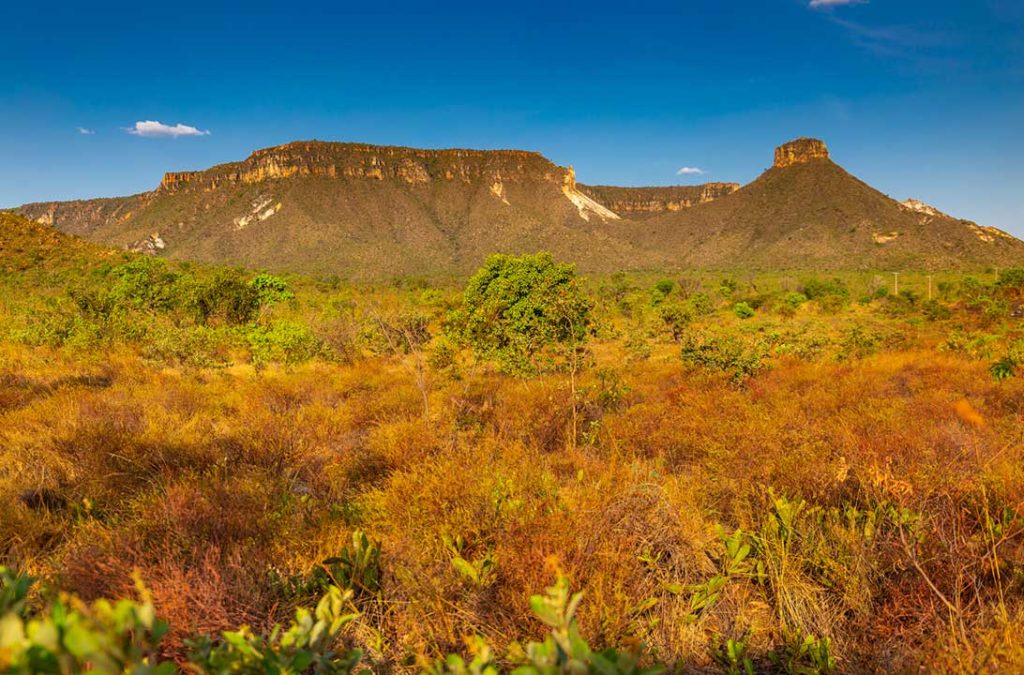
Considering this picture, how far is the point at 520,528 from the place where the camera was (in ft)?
9.61

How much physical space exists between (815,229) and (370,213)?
3330 inches

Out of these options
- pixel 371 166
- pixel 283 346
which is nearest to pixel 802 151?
pixel 371 166

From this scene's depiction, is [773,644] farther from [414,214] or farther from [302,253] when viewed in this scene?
[414,214]

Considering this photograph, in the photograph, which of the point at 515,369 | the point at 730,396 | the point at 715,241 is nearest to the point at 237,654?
the point at 730,396

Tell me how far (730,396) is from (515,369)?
534 cm

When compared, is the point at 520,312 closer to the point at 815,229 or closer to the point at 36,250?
the point at 36,250

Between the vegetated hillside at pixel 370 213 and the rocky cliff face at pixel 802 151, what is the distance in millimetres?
40512

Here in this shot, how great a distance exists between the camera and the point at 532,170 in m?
127

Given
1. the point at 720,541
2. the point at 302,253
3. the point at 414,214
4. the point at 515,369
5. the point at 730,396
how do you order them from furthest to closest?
1. the point at 414,214
2. the point at 302,253
3. the point at 515,369
4. the point at 730,396
5. the point at 720,541

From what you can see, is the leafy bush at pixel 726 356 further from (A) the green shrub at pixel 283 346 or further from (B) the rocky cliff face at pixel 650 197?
(B) the rocky cliff face at pixel 650 197

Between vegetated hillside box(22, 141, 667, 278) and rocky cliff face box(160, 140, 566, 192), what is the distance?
0.26 m

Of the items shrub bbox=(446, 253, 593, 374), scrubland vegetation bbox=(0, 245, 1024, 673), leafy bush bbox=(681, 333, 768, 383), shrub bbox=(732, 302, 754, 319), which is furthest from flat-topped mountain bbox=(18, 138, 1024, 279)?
scrubland vegetation bbox=(0, 245, 1024, 673)

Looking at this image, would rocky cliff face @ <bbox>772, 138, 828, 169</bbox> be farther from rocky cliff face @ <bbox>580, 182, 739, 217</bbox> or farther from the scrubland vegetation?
the scrubland vegetation

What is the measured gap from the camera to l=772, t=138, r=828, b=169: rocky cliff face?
101312 millimetres
